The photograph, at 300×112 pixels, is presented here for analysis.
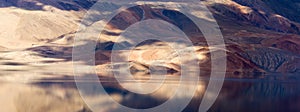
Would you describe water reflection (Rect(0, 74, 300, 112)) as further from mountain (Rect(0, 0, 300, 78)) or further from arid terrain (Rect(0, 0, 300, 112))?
mountain (Rect(0, 0, 300, 78))

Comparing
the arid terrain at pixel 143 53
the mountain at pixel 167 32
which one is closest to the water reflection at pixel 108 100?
the arid terrain at pixel 143 53

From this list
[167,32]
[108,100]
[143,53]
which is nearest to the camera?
[108,100]

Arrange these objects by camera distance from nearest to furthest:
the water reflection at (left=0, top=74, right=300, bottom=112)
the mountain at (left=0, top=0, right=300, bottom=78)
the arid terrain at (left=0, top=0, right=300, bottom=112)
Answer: the water reflection at (left=0, top=74, right=300, bottom=112)
the arid terrain at (left=0, top=0, right=300, bottom=112)
the mountain at (left=0, top=0, right=300, bottom=78)

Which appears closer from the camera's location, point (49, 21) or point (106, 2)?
point (49, 21)

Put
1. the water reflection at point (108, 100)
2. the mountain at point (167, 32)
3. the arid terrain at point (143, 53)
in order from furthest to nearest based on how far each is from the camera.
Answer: the mountain at point (167, 32) < the arid terrain at point (143, 53) < the water reflection at point (108, 100)

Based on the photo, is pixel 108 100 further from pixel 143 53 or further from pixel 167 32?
pixel 167 32

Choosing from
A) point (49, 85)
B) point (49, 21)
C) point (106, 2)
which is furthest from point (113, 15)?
point (49, 85)

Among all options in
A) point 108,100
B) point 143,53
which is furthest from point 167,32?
point 108,100

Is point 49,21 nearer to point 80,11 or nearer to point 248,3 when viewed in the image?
point 80,11

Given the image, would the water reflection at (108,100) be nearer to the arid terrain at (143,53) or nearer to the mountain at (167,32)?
the arid terrain at (143,53)

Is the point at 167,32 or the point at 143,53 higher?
the point at 167,32

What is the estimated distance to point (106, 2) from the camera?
401 feet

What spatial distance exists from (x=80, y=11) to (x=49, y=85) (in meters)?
75.2

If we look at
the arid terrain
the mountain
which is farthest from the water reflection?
the mountain
